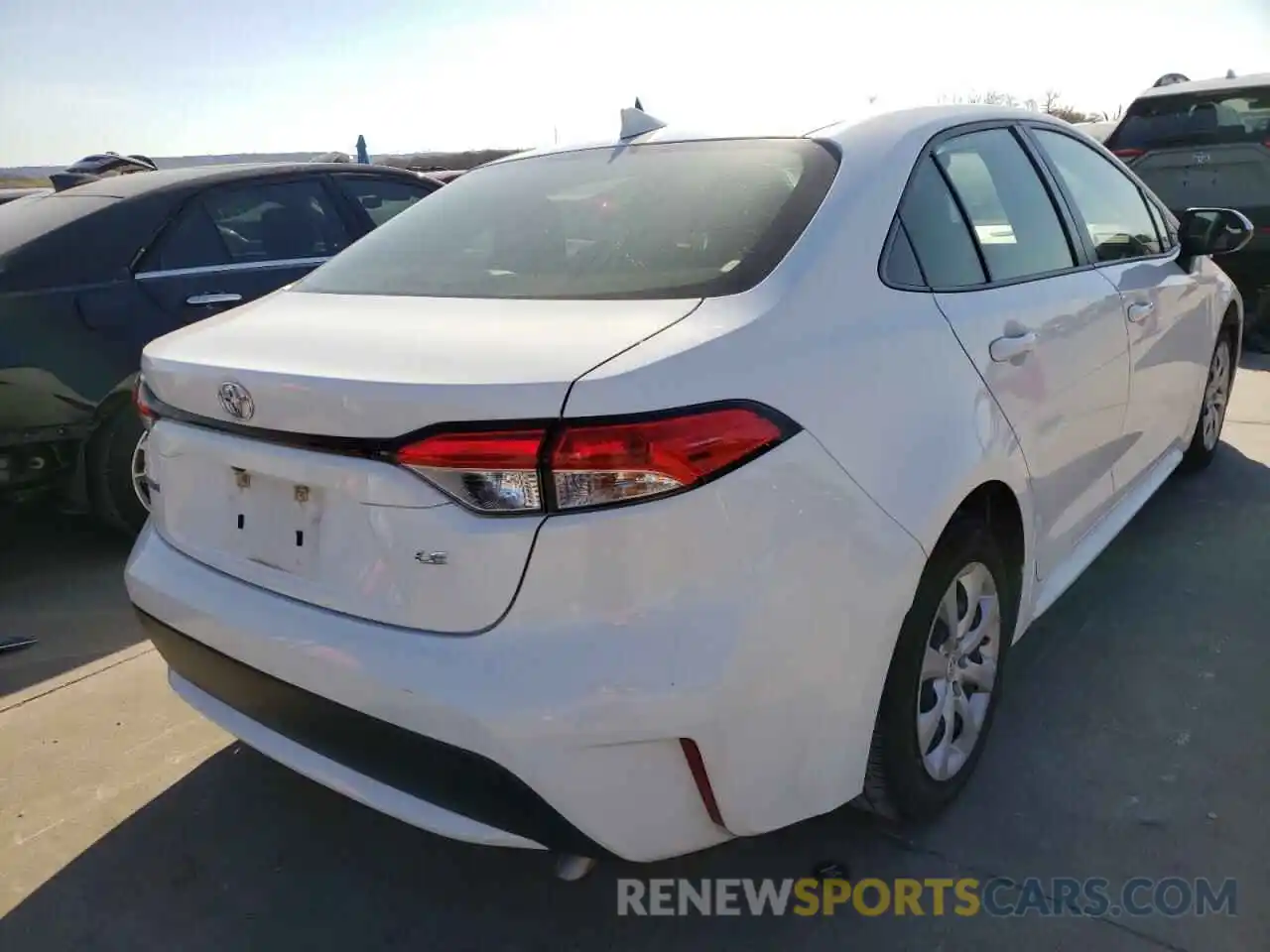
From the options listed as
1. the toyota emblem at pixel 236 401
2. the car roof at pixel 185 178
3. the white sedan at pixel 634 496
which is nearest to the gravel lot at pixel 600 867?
the white sedan at pixel 634 496

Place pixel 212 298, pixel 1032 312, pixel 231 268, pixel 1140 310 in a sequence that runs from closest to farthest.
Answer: pixel 1032 312 → pixel 1140 310 → pixel 212 298 → pixel 231 268

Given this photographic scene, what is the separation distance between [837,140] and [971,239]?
436mm

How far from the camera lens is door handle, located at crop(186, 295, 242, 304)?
14.1 ft

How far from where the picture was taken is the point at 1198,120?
728 centimetres

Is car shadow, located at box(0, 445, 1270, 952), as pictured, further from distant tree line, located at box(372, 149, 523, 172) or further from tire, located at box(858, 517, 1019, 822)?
distant tree line, located at box(372, 149, 523, 172)

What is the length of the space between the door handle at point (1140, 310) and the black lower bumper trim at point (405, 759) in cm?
241

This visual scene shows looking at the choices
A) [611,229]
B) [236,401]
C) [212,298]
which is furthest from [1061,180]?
[212,298]

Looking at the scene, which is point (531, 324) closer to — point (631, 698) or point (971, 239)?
point (631, 698)

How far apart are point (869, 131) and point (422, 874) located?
1957mm

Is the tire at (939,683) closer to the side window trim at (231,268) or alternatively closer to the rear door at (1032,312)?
the rear door at (1032,312)

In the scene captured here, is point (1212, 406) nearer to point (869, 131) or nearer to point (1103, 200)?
point (1103, 200)

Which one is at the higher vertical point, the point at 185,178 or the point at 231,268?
the point at 185,178

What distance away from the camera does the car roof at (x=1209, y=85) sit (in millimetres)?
7164

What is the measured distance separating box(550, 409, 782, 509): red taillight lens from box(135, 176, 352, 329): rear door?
317cm
